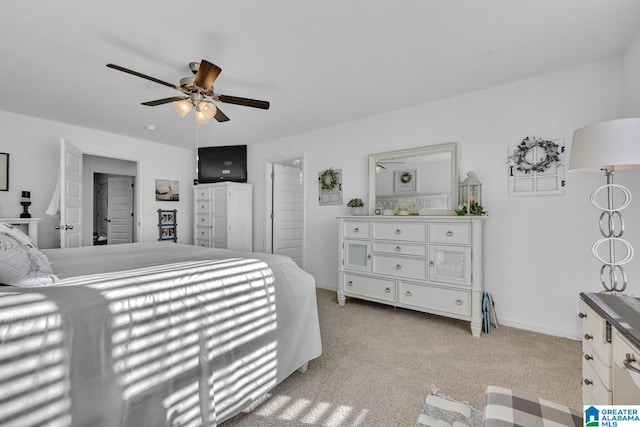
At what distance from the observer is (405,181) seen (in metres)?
3.38

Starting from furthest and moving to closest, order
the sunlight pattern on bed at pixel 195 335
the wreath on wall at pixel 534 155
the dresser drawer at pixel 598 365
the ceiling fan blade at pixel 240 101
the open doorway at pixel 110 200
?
1. the open doorway at pixel 110 200
2. the wreath on wall at pixel 534 155
3. the ceiling fan blade at pixel 240 101
4. the sunlight pattern on bed at pixel 195 335
5. the dresser drawer at pixel 598 365

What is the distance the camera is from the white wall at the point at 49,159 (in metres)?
3.54

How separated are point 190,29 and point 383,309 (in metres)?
3.14

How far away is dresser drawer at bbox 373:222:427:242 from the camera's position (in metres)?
2.90

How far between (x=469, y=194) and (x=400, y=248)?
87 cm

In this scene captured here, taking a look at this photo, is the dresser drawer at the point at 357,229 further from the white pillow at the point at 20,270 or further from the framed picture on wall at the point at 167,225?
the framed picture on wall at the point at 167,225

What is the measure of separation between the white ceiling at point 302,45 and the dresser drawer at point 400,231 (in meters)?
1.38

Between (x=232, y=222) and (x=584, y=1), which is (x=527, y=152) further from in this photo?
(x=232, y=222)

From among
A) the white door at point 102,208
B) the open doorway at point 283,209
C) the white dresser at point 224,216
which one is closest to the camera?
the white dresser at point 224,216

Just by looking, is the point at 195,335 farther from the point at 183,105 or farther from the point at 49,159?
the point at 49,159

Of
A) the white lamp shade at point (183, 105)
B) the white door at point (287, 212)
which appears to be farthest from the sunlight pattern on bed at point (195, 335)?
the white door at point (287, 212)

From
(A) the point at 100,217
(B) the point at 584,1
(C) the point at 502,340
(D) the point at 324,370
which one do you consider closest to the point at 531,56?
(B) the point at 584,1

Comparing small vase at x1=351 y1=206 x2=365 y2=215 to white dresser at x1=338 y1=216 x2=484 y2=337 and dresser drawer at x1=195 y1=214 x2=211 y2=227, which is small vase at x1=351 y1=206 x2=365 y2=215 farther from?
dresser drawer at x1=195 y1=214 x2=211 y2=227

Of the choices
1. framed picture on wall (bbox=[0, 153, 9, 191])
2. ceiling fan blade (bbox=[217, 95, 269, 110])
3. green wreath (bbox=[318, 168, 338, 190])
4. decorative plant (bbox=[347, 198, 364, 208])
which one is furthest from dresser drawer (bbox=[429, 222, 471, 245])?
framed picture on wall (bbox=[0, 153, 9, 191])
